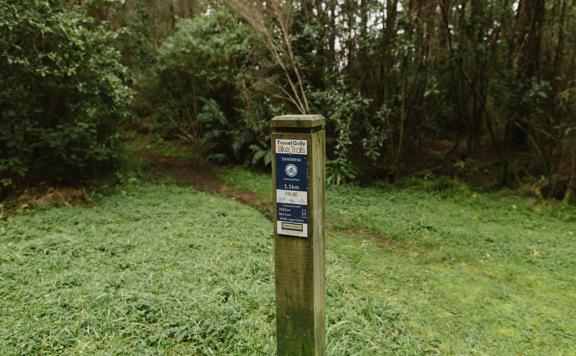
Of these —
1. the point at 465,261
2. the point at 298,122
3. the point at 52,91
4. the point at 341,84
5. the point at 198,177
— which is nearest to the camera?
the point at 298,122

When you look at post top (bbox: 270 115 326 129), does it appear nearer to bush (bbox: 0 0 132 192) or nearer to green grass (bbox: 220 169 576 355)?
green grass (bbox: 220 169 576 355)

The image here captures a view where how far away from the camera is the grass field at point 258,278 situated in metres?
2.74

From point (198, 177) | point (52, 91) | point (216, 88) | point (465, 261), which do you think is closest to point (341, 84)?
point (216, 88)

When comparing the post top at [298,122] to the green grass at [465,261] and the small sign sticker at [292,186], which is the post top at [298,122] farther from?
the green grass at [465,261]

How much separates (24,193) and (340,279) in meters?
5.86

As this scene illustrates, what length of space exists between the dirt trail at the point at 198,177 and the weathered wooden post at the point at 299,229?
4.53 meters

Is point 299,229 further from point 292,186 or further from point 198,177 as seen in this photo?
point 198,177

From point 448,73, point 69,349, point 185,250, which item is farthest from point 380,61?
point 69,349

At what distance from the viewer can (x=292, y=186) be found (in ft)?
6.39

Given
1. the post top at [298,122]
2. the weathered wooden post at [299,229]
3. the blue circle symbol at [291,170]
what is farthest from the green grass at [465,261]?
the post top at [298,122]

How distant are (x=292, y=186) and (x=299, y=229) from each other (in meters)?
0.22

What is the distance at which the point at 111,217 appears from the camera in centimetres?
593

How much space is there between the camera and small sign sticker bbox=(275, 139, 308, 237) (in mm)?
1913

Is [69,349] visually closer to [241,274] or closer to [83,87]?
[241,274]
